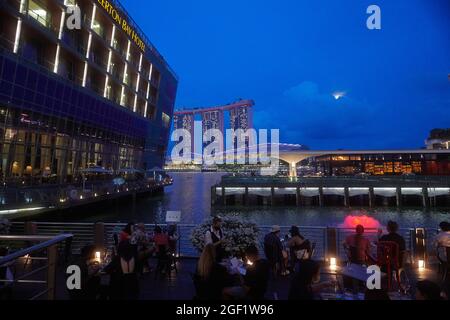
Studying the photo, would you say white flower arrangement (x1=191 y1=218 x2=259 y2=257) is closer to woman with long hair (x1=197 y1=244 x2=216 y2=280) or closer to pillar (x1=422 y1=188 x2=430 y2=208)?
woman with long hair (x1=197 y1=244 x2=216 y2=280)

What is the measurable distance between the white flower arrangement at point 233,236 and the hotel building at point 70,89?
24.3 meters

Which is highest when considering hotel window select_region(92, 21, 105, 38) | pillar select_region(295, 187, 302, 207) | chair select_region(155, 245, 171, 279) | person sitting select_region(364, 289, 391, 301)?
hotel window select_region(92, 21, 105, 38)

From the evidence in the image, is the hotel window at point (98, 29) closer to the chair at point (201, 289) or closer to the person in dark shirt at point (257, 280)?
the chair at point (201, 289)

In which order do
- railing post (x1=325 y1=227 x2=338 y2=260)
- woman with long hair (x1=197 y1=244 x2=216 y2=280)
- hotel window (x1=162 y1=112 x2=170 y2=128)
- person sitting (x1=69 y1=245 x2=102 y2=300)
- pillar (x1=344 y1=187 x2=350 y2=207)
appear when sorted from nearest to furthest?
woman with long hair (x1=197 y1=244 x2=216 y2=280)
person sitting (x1=69 y1=245 x2=102 y2=300)
railing post (x1=325 y1=227 x2=338 y2=260)
pillar (x1=344 y1=187 x2=350 y2=207)
hotel window (x1=162 y1=112 x2=170 y2=128)

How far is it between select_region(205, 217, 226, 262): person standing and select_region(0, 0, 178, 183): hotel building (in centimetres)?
2468

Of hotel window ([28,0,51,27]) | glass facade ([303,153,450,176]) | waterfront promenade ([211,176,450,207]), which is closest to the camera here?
hotel window ([28,0,51,27])

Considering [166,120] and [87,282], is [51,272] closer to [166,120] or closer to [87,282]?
[87,282]

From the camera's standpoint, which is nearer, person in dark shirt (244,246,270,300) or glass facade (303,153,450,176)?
person in dark shirt (244,246,270,300)

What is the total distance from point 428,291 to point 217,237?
5221 mm

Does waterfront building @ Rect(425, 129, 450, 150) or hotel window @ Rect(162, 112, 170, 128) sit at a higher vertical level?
waterfront building @ Rect(425, 129, 450, 150)

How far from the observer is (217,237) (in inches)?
333

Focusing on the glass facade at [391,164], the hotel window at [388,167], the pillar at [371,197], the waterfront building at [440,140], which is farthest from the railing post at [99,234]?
the waterfront building at [440,140]

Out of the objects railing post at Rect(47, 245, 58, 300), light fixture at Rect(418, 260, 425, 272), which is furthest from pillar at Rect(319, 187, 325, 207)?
railing post at Rect(47, 245, 58, 300)

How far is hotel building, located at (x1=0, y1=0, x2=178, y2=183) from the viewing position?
27.2 meters
